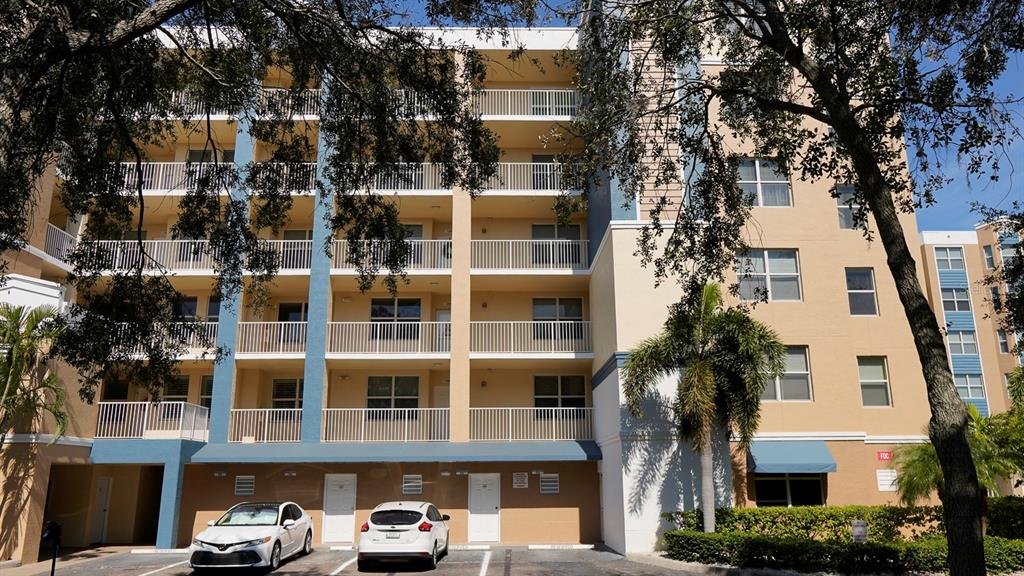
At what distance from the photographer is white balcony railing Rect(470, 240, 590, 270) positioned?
967 inches

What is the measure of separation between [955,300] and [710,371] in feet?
122

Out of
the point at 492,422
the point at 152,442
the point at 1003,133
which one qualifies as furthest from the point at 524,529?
the point at 1003,133

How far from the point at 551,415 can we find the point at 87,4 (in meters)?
17.3

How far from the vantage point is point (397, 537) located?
1609cm

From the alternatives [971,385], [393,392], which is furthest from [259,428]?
[971,385]

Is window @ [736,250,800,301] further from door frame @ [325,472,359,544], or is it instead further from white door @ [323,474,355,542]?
white door @ [323,474,355,542]

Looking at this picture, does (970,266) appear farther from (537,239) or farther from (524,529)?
(524,529)

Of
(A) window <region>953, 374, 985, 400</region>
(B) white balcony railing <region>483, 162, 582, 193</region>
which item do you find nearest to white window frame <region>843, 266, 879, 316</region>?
(B) white balcony railing <region>483, 162, 582, 193</region>

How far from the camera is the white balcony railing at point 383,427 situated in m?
23.1

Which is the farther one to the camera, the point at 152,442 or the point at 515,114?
the point at 515,114

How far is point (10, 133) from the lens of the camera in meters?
8.80

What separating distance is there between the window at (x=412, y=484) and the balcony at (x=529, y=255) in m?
6.74

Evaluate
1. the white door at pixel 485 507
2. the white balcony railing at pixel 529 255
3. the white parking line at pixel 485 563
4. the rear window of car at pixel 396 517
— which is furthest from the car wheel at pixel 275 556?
the white balcony railing at pixel 529 255

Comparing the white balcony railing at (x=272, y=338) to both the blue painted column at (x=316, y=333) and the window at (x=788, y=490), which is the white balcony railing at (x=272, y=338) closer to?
the blue painted column at (x=316, y=333)
